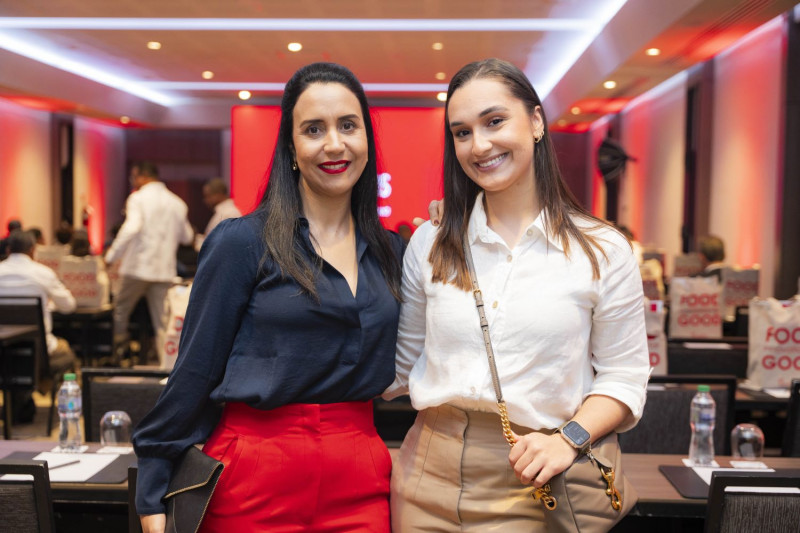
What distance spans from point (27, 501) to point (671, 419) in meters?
2.19

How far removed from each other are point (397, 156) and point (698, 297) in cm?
533

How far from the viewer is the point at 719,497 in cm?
180

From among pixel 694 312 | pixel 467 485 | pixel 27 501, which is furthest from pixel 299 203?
pixel 694 312

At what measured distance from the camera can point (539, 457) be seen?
4.72ft

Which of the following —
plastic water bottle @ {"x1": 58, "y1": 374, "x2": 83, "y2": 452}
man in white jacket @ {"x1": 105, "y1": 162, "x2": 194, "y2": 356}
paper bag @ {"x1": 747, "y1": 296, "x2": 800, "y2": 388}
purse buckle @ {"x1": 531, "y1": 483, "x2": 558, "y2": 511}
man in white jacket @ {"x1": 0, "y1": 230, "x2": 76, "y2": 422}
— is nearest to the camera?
purse buckle @ {"x1": 531, "y1": 483, "x2": 558, "y2": 511}

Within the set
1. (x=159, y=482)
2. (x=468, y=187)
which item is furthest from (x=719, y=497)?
(x=159, y=482)

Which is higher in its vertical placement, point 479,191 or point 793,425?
point 479,191

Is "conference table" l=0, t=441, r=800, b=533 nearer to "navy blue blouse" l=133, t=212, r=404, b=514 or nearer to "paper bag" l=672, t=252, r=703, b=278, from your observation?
"navy blue blouse" l=133, t=212, r=404, b=514

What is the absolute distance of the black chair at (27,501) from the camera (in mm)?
1821

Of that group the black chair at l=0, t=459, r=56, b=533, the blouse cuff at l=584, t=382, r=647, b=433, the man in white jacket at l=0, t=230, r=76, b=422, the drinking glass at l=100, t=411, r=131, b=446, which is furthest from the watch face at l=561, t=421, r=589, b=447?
the man in white jacket at l=0, t=230, r=76, b=422

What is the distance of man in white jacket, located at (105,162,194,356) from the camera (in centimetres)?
733

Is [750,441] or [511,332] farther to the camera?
[750,441]

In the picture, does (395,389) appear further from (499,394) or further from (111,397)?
(111,397)

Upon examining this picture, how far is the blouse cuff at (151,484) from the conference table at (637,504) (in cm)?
74
